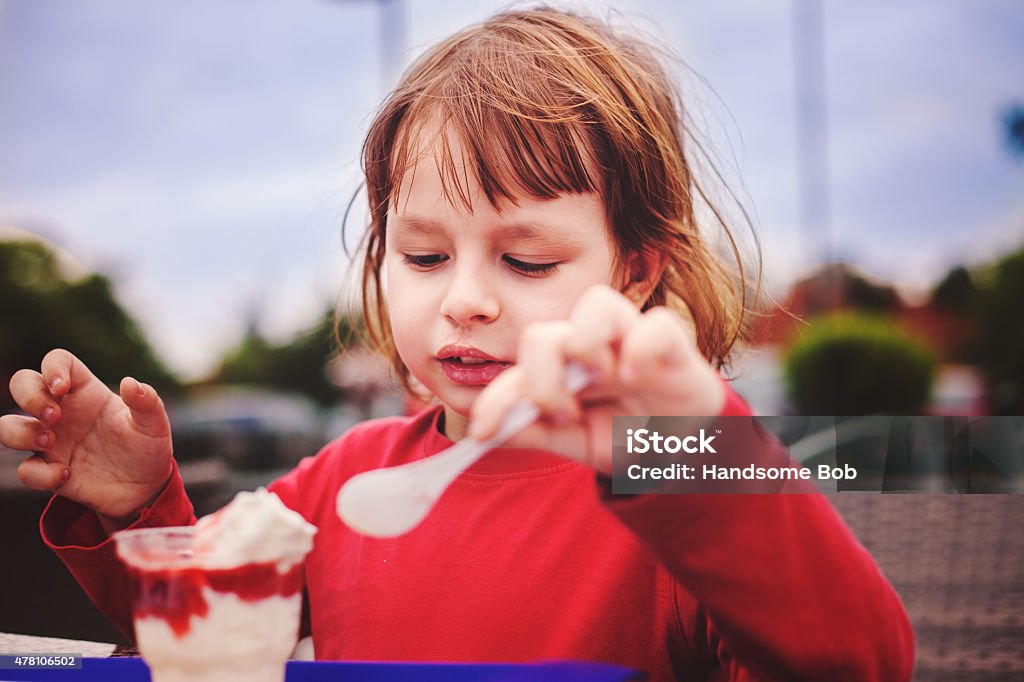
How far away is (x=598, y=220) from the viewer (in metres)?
1.18

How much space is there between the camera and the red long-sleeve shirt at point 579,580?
0.76m

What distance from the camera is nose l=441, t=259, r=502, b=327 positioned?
105 centimetres

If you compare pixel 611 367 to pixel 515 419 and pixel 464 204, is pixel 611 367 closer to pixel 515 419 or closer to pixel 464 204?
pixel 515 419

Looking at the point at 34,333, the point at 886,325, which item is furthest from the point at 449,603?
the point at 34,333

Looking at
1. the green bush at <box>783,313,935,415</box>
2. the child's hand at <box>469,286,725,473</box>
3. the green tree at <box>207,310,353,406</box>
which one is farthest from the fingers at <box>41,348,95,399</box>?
the green tree at <box>207,310,353,406</box>

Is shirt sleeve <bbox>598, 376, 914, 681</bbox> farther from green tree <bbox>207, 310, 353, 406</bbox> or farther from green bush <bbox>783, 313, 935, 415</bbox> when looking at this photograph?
green tree <bbox>207, 310, 353, 406</bbox>

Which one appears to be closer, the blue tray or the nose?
the blue tray

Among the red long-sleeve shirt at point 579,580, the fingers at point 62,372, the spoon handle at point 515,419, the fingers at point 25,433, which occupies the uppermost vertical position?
the spoon handle at point 515,419

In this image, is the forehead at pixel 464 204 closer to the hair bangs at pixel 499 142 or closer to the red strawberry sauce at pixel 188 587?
the hair bangs at pixel 499 142

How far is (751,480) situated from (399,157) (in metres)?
0.72

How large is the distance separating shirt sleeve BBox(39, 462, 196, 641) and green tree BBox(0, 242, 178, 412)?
13.4 m

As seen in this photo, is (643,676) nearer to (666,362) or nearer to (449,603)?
(666,362)

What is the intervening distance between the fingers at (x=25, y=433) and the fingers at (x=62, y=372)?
0.15 feet

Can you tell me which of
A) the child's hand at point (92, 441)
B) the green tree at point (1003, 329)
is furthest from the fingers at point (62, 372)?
the green tree at point (1003, 329)
